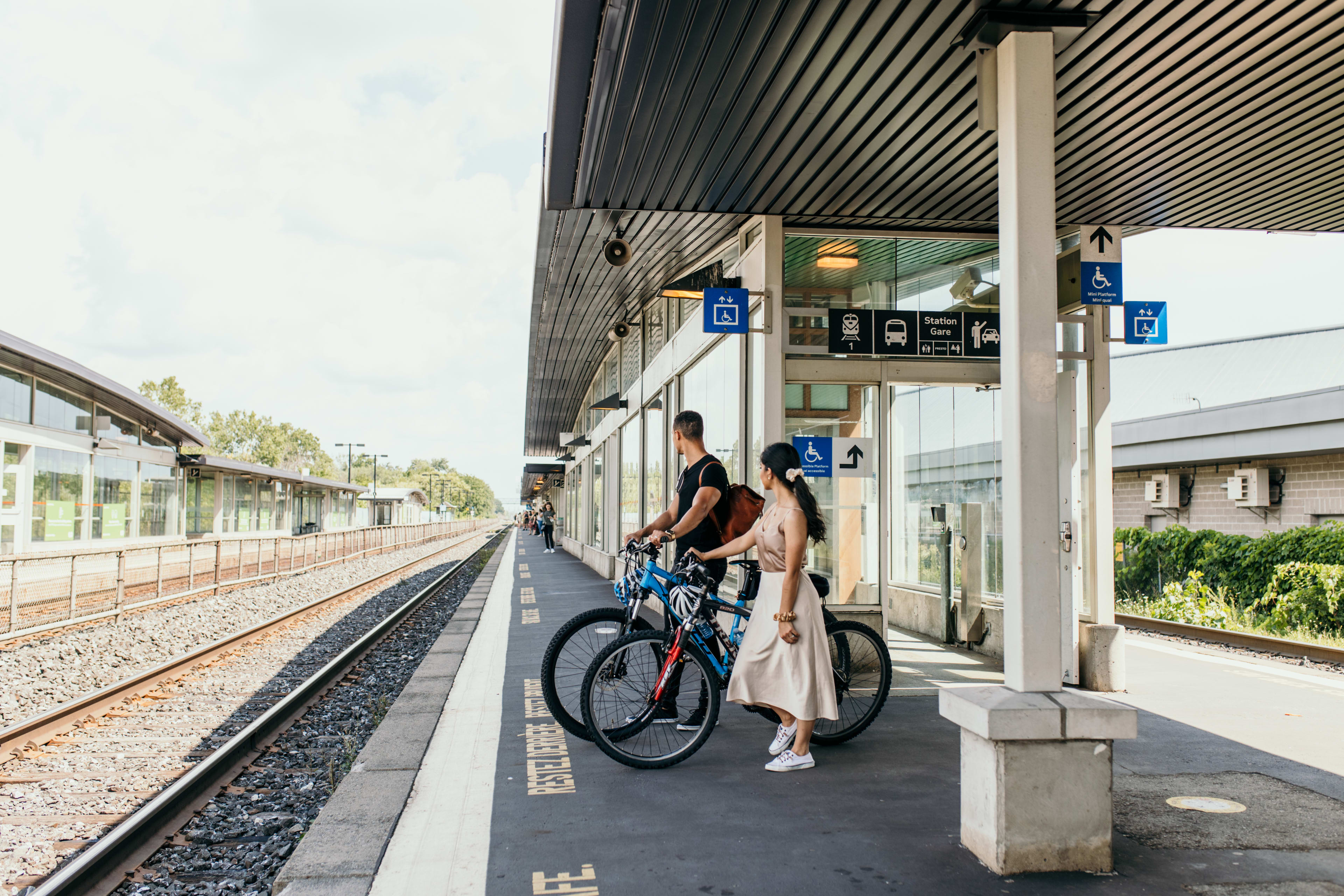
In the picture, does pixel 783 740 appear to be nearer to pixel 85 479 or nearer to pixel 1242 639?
pixel 1242 639

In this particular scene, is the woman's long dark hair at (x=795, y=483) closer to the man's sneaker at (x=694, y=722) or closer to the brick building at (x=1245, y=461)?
the man's sneaker at (x=694, y=722)

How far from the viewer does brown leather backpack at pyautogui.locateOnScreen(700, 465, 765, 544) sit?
17.9 ft

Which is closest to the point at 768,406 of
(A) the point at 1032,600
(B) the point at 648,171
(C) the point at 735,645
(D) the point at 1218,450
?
(B) the point at 648,171

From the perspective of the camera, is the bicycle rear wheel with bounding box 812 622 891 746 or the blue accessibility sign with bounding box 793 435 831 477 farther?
the blue accessibility sign with bounding box 793 435 831 477

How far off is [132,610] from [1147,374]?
2839cm

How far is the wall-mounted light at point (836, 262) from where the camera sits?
8102mm

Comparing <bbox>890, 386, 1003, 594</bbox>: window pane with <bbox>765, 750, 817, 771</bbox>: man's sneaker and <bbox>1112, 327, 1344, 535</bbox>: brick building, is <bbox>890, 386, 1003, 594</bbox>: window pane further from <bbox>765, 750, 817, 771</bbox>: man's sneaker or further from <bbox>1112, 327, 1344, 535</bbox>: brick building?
<bbox>1112, 327, 1344, 535</bbox>: brick building

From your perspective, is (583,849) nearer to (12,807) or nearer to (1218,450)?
(12,807)

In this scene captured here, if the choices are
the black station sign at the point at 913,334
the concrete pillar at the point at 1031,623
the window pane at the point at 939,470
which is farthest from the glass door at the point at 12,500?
the concrete pillar at the point at 1031,623

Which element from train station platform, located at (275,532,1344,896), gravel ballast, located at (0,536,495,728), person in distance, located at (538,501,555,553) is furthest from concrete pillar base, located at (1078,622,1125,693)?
person in distance, located at (538,501,555,553)

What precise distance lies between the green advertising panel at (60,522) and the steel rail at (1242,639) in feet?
83.1

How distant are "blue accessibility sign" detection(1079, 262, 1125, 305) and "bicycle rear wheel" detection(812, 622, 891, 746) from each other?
341 cm

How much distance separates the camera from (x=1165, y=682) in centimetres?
751

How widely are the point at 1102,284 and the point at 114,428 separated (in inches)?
1241
